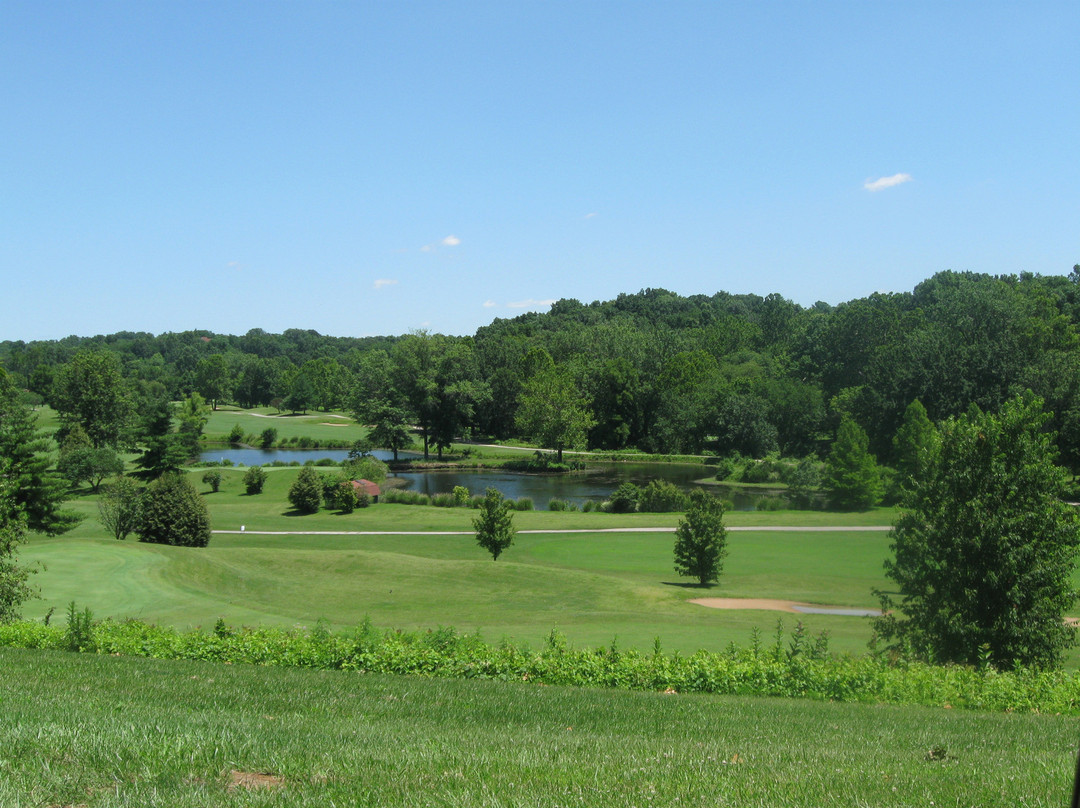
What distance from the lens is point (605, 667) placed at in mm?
13492

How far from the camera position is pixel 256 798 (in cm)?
463

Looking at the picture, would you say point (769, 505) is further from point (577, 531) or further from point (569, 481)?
point (569, 481)

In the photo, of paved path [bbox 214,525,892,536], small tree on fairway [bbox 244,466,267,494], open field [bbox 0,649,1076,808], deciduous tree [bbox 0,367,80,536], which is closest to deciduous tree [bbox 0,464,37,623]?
open field [bbox 0,649,1076,808]

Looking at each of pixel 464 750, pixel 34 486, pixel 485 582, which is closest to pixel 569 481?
pixel 34 486

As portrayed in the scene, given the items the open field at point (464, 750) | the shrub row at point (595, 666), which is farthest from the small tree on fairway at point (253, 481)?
the open field at point (464, 750)

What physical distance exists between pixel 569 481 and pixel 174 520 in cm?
4016

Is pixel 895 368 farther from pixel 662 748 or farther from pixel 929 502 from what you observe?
pixel 662 748

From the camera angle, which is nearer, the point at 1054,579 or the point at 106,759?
the point at 106,759

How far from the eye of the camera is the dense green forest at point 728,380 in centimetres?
6372

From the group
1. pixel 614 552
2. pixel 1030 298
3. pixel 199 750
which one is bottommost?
pixel 614 552

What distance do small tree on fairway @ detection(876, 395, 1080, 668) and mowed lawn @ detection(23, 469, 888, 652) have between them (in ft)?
8.18

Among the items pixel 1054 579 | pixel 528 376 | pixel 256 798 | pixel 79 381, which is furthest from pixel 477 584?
pixel 528 376

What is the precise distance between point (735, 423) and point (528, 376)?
30996 millimetres

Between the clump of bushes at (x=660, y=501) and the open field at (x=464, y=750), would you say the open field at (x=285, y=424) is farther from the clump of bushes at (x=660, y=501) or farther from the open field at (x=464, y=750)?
the open field at (x=464, y=750)
